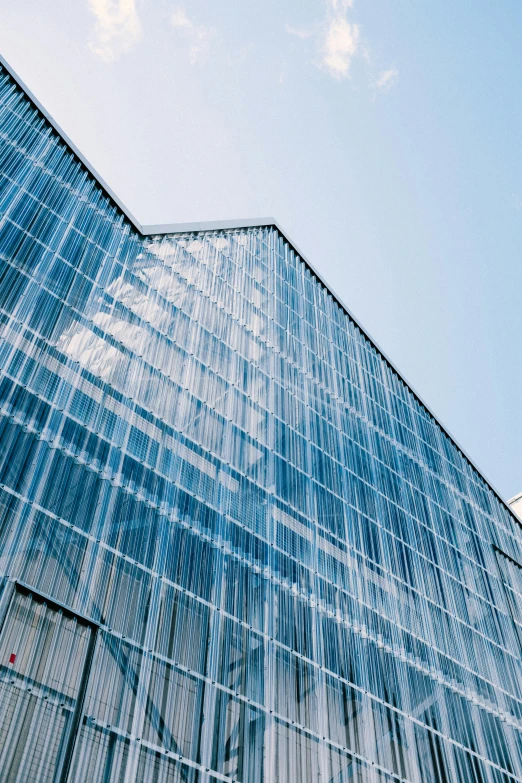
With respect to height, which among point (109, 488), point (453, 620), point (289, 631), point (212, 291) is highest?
point (212, 291)

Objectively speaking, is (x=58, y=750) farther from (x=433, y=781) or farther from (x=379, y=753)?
(x=433, y=781)

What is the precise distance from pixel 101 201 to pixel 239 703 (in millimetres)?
10708

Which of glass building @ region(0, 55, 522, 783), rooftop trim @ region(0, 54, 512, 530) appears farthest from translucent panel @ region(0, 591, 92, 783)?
rooftop trim @ region(0, 54, 512, 530)

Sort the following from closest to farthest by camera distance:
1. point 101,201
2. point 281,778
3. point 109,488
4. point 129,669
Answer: point 129,669 → point 281,778 → point 109,488 → point 101,201

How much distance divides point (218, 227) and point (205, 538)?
32.2 ft

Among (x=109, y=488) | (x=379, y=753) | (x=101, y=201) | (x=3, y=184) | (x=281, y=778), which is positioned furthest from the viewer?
(x=101, y=201)

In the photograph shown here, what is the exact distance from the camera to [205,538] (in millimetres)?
11766

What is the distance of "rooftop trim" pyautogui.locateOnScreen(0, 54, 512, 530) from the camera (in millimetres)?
15742

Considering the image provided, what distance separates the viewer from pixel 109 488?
1091 centimetres

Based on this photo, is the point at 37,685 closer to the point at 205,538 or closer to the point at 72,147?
the point at 205,538

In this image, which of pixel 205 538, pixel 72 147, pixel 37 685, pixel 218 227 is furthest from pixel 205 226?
pixel 37 685

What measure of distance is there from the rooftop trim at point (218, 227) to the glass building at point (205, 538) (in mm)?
81

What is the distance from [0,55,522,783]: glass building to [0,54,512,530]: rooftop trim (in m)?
0.08

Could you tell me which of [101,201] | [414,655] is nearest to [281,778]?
[414,655]
